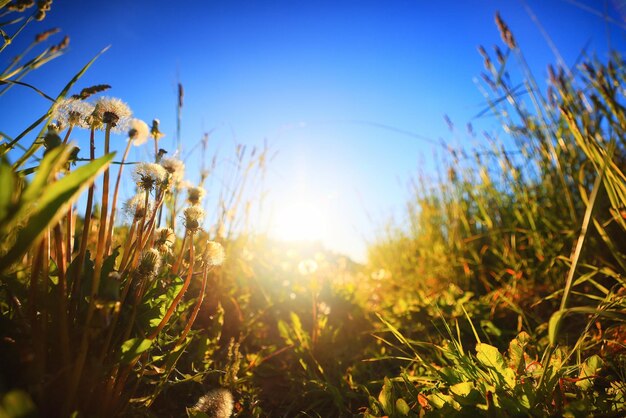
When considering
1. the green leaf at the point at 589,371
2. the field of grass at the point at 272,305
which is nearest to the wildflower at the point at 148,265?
the field of grass at the point at 272,305

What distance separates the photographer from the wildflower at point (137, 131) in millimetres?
936

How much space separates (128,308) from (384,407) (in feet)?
2.33

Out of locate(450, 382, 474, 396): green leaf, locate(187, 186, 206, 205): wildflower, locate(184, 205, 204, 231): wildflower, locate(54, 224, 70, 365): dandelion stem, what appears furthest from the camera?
locate(187, 186, 206, 205): wildflower

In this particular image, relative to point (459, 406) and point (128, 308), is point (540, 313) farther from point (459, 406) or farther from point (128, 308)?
point (128, 308)

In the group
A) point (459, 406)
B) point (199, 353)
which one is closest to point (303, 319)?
point (199, 353)

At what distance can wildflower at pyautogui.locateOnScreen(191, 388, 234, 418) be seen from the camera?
0.93 metres

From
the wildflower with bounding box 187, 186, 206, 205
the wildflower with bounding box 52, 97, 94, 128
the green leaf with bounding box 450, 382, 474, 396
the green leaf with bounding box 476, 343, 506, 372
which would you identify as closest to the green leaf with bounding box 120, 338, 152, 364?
the wildflower with bounding box 187, 186, 206, 205

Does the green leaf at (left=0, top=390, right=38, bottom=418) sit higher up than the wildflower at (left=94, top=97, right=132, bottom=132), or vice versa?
the wildflower at (left=94, top=97, right=132, bottom=132)

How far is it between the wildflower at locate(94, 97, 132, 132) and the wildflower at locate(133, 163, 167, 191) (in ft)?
0.41

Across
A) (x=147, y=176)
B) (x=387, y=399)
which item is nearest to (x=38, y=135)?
(x=147, y=176)

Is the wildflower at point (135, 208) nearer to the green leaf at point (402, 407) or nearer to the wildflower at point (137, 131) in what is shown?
the wildflower at point (137, 131)

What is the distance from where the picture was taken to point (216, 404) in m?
0.97

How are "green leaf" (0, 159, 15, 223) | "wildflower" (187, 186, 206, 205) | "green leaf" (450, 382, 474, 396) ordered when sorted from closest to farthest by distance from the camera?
"green leaf" (0, 159, 15, 223), "green leaf" (450, 382, 474, 396), "wildflower" (187, 186, 206, 205)

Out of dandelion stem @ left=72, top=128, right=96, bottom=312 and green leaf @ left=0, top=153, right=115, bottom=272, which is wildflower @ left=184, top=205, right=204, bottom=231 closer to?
dandelion stem @ left=72, top=128, right=96, bottom=312
